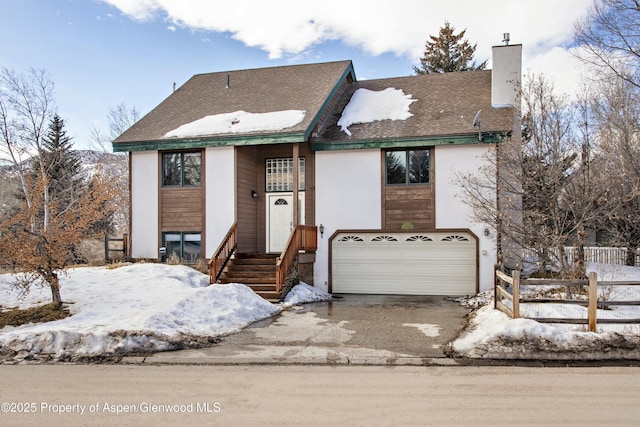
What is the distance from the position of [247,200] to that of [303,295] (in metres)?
4.16

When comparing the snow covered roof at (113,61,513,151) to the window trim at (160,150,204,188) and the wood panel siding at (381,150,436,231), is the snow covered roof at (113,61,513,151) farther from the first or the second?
the wood panel siding at (381,150,436,231)

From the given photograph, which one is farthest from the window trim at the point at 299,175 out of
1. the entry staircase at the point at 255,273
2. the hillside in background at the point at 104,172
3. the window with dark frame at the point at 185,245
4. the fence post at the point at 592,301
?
the hillside in background at the point at 104,172

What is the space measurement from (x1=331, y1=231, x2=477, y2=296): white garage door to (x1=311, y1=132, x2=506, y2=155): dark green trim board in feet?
8.88

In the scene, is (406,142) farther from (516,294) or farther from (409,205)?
(516,294)

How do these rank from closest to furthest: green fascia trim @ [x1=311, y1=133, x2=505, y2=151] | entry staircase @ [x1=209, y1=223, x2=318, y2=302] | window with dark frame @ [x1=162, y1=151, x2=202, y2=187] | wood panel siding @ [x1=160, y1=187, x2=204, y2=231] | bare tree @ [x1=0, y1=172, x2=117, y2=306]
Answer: bare tree @ [x1=0, y1=172, x2=117, y2=306] → entry staircase @ [x1=209, y1=223, x2=318, y2=302] → green fascia trim @ [x1=311, y1=133, x2=505, y2=151] → wood panel siding @ [x1=160, y1=187, x2=204, y2=231] → window with dark frame @ [x1=162, y1=151, x2=202, y2=187]

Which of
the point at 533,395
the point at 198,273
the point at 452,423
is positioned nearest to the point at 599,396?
the point at 533,395

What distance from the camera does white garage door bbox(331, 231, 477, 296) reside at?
15.3 metres

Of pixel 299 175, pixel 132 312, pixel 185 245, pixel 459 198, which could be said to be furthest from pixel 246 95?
pixel 132 312

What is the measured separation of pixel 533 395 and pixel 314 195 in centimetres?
1114

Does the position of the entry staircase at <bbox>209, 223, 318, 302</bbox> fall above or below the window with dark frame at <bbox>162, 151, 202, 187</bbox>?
below

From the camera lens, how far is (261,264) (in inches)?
595

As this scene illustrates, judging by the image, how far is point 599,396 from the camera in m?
5.85

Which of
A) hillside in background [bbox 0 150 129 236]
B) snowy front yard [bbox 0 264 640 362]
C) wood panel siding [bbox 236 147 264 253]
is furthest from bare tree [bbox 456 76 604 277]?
hillside in background [bbox 0 150 129 236]

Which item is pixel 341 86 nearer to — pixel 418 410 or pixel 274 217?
pixel 274 217
